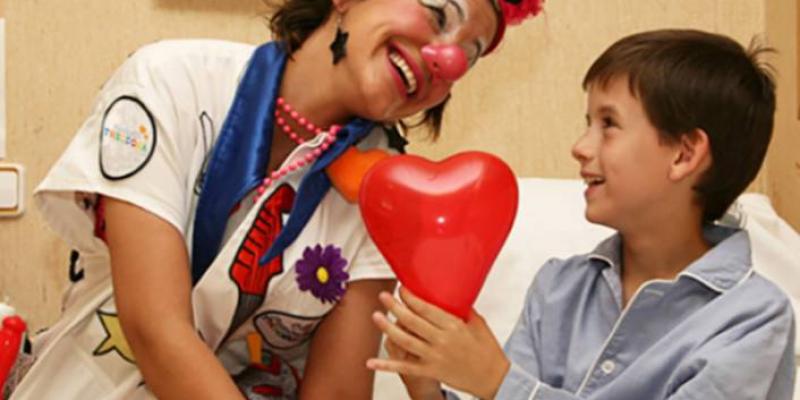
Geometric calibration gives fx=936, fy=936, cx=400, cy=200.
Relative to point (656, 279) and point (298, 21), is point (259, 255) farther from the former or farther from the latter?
point (656, 279)

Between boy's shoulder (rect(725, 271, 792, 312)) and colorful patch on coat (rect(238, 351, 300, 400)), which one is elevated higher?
boy's shoulder (rect(725, 271, 792, 312))

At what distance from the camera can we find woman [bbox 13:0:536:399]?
1147 mm

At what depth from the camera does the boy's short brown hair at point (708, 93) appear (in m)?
1.11

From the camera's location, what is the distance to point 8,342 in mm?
1255

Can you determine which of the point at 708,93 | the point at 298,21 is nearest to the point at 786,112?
the point at 708,93

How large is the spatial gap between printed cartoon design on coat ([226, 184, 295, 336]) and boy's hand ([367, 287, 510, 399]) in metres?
0.28

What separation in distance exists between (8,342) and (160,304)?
0.28 meters

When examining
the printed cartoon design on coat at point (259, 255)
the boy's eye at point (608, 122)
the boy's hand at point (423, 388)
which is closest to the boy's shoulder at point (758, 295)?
the boy's eye at point (608, 122)

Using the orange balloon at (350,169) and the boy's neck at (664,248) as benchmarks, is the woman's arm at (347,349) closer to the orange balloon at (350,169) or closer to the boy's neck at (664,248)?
the orange balloon at (350,169)

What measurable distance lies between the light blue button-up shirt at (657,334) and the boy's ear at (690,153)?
102 millimetres

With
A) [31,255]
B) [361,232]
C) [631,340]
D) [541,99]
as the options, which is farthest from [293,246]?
[541,99]

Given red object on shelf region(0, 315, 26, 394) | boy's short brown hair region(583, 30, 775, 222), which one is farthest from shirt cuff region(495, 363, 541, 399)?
red object on shelf region(0, 315, 26, 394)

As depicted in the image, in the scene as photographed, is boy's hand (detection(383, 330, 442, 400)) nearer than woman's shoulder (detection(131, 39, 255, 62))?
Yes

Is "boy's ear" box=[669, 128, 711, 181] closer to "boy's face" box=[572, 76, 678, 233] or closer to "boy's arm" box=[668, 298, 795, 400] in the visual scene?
"boy's face" box=[572, 76, 678, 233]
